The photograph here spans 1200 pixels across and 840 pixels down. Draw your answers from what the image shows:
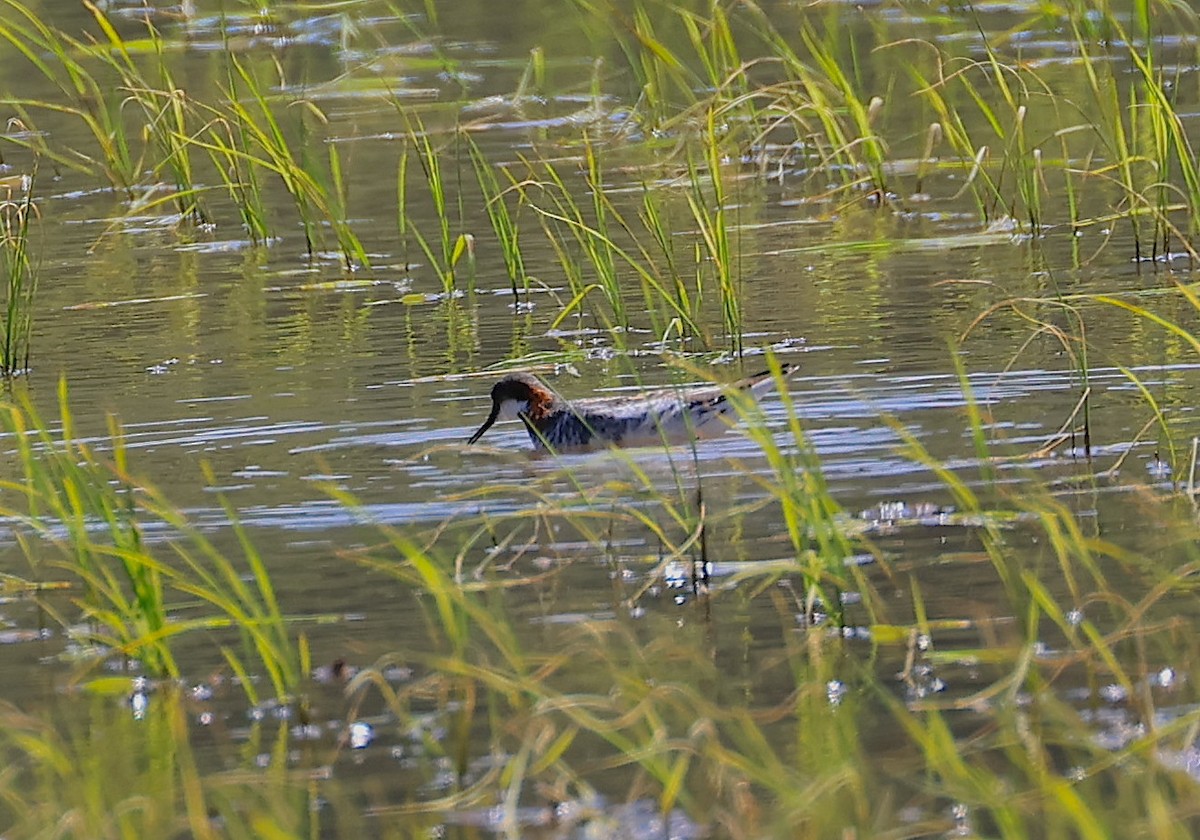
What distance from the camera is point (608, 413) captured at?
26.5ft

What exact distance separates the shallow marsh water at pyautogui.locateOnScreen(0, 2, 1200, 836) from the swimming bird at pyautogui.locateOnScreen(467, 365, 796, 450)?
10 cm

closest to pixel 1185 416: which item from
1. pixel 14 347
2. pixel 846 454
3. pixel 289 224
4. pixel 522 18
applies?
pixel 846 454

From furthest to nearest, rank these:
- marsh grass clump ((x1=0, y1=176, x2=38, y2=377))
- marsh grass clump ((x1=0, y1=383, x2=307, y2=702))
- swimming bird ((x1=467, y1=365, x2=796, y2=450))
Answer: marsh grass clump ((x1=0, y1=176, x2=38, y2=377))
swimming bird ((x1=467, y1=365, x2=796, y2=450))
marsh grass clump ((x1=0, y1=383, x2=307, y2=702))

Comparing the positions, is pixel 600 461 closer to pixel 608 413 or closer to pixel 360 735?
pixel 608 413

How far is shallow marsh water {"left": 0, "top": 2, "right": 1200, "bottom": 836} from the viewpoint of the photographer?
4.99 meters

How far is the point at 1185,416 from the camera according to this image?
738 cm

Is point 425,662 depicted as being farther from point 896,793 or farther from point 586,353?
point 586,353

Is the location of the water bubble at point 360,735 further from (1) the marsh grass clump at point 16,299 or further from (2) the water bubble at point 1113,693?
(1) the marsh grass clump at point 16,299

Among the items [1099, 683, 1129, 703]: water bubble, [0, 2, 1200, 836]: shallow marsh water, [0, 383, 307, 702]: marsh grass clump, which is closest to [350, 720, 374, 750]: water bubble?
[0, 2, 1200, 836]: shallow marsh water

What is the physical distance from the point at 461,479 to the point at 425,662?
6.78 ft

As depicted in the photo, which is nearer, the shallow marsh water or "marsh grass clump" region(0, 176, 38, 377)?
the shallow marsh water

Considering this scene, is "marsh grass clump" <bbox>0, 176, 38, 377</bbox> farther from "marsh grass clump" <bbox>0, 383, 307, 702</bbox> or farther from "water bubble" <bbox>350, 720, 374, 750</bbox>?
"water bubble" <bbox>350, 720, 374, 750</bbox>

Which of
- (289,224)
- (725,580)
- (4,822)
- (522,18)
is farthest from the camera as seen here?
(522,18)

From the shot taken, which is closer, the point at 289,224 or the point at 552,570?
the point at 552,570
